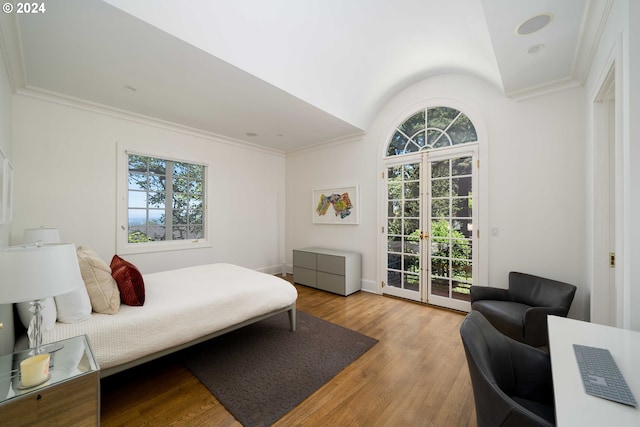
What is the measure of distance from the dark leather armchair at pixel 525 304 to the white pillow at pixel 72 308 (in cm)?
341

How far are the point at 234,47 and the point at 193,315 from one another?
239 centimetres

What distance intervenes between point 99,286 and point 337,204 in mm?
3507

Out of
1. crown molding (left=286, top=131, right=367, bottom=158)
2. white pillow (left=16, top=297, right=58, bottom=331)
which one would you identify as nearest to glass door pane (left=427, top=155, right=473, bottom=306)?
crown molding (left=286, top=131, right=367, bottom=158)

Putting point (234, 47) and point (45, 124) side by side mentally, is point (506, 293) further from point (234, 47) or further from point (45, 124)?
point (45, 124)

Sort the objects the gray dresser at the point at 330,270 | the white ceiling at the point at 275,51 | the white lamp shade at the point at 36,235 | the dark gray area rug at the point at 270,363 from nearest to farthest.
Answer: the dark gray area rug at the point at 270,363, the white ceiling at the point at 275,51, the white lamp shade at the point at 36,235, the gray dresser at the point at 330,270

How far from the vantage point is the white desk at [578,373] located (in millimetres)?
768

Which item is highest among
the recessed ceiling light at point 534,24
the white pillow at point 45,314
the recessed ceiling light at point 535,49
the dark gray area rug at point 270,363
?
the recessed ceiling light at point 535,49

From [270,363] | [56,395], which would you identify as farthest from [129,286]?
[270,363]

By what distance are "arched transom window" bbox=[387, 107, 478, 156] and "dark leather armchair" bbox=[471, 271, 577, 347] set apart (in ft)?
6.05

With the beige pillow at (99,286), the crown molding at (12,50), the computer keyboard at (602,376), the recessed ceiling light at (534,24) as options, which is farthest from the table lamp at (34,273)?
the recessed ceiling light at (534,24)

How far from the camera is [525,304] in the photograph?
105 inches

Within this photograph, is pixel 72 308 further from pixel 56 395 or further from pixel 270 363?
pixel 270 363

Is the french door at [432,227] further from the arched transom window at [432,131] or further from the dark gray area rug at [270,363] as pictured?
the dark gray area rug at [270,363]

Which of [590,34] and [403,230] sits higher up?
[590,34]
